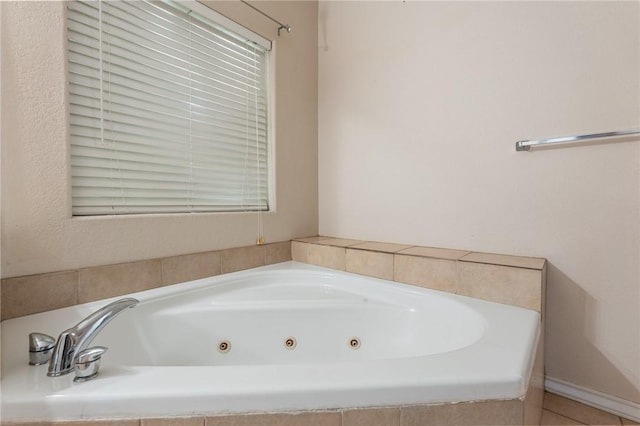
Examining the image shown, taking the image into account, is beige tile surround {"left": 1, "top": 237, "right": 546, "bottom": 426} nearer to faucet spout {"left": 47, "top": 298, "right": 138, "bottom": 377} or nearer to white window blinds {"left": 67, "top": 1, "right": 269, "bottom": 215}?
faucet spout {"left": 47, "top": 298, "right": 138, "bottom": 377}

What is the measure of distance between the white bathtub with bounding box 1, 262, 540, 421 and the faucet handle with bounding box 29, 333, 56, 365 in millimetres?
21

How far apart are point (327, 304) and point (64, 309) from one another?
95 cm

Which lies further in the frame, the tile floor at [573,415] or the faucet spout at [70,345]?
the tile floor at [573,415]

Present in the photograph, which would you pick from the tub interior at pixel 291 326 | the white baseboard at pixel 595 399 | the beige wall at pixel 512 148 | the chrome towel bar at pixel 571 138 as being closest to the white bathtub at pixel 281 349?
the tub interior at pixel 291 326

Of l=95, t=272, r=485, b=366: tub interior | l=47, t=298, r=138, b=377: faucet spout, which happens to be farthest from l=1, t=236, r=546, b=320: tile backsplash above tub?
l=47, t=298, r=138, b=377: faucet spout

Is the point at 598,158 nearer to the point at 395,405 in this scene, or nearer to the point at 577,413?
the point at 577,413

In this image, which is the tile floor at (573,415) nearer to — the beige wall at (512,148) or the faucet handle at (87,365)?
the beige wall at (512,148)

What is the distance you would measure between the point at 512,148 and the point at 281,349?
137 centimetres

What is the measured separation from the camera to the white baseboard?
3.68ft

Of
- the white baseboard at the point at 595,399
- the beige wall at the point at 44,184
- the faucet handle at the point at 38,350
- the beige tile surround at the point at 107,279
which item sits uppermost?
the beige wall at the point at 44,184

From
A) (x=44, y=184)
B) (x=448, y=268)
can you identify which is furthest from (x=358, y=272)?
(x=44, y=184)

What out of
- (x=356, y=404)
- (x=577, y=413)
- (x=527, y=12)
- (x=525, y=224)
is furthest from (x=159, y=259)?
(x=527, y=12)

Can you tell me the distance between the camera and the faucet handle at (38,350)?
70cm

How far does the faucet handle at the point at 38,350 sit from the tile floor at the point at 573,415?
1597 mm
